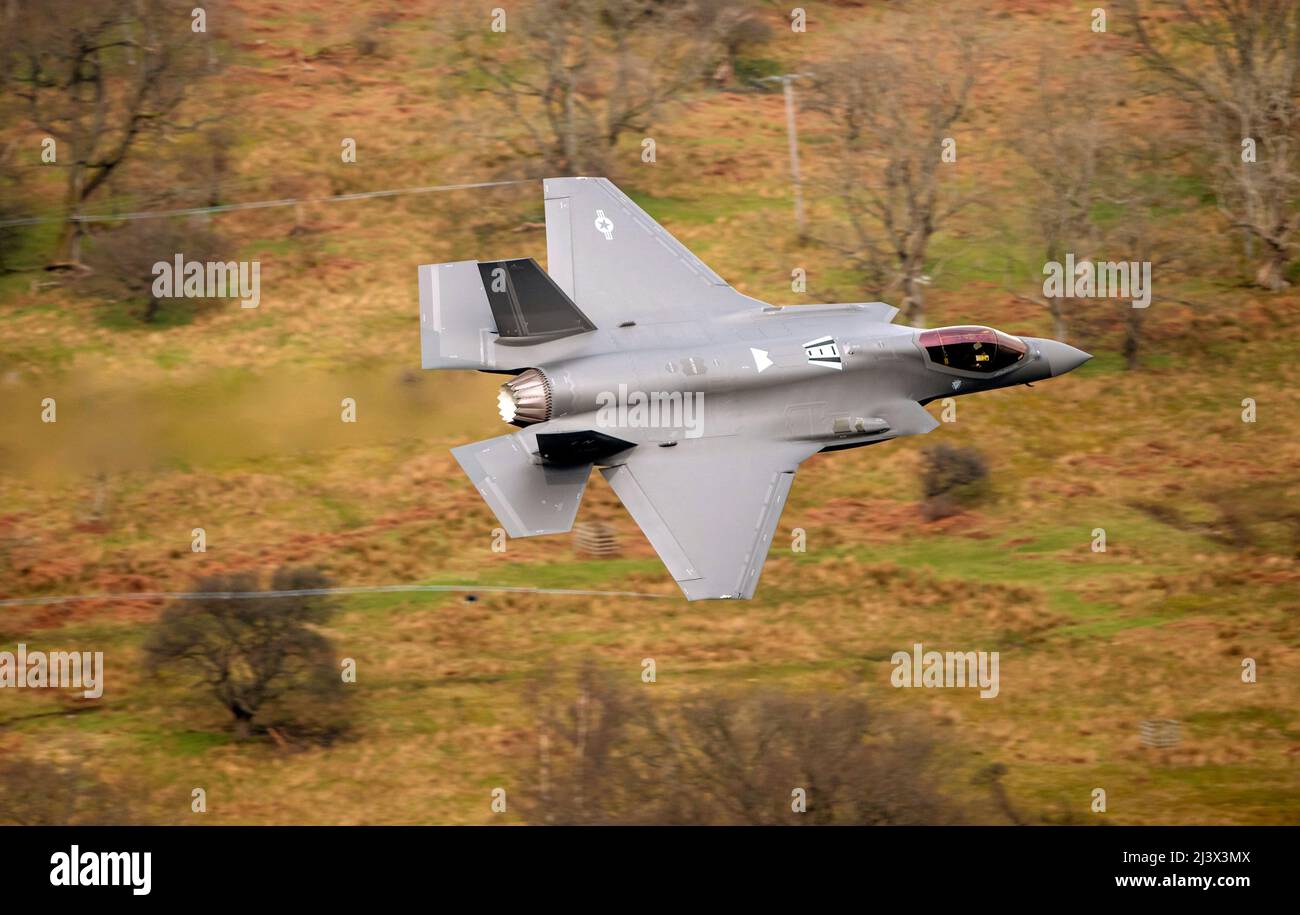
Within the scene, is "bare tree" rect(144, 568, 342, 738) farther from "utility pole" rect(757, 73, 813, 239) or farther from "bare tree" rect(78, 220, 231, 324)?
"utility pole" rect(757, 73, 813, 239)

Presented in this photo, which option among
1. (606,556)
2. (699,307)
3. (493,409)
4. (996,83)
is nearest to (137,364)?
(493,409)

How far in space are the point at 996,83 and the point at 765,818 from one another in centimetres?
3409

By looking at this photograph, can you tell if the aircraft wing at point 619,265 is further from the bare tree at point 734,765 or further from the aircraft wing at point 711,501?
the bare tree at point 734,765

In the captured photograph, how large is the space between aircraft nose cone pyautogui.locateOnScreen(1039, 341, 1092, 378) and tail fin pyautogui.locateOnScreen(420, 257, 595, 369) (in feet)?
35.3

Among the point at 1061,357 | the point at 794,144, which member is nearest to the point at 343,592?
the point at 1061,357

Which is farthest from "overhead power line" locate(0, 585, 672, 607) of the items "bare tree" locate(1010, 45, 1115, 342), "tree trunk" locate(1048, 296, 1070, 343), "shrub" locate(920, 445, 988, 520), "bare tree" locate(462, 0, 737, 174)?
"bare tree" locate(462, 0, 737, 174)

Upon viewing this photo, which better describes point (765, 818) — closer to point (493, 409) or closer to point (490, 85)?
point (493, 409)

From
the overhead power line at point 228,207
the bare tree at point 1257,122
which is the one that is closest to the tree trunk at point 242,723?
the overhead power line at point 228,207

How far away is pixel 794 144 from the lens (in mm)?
62656

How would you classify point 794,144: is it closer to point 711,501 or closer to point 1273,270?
point 1273,270

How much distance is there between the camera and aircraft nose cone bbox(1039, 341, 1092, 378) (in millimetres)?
45000

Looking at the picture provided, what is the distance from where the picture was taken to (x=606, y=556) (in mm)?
49938

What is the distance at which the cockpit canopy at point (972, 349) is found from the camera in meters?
43.1

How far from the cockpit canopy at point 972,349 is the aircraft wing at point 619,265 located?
13.6 ft
